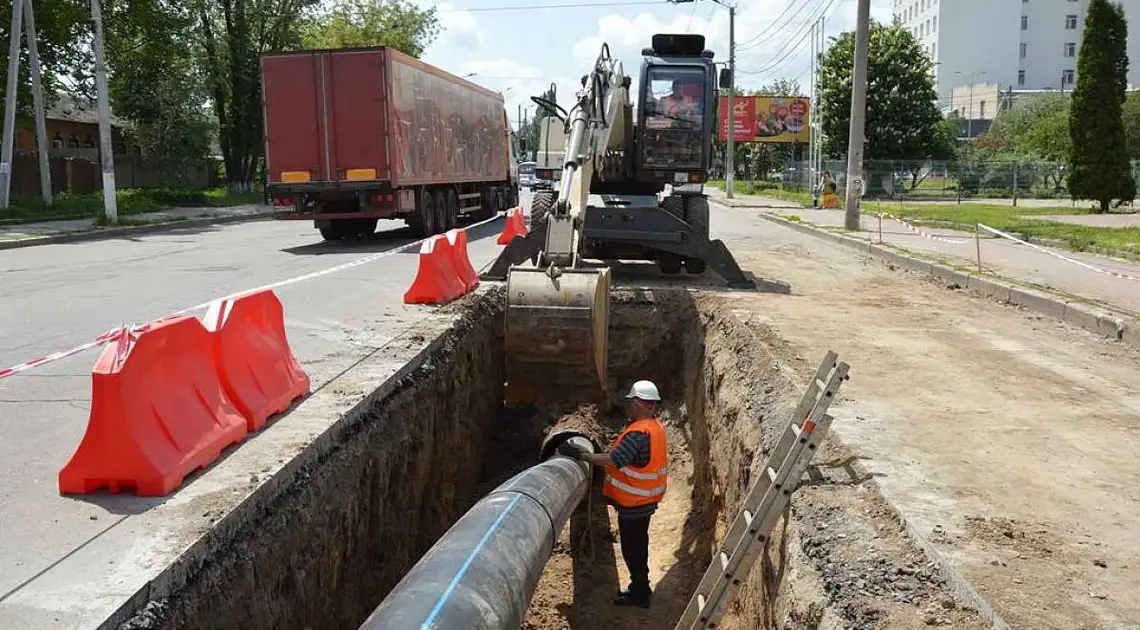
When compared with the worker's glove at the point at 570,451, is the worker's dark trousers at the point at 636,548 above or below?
below

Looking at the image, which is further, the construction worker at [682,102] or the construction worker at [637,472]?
the construction worker at [682,102]

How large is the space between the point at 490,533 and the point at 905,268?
12.5 m

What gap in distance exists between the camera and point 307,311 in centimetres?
951

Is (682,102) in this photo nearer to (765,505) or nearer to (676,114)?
(676,114)

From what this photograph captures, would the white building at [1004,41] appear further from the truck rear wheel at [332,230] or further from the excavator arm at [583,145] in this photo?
the excavator arm at [583,145]

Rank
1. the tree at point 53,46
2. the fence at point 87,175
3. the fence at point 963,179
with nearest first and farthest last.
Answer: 1. the tree at point 53,46
2. the fence at point 87,175
3. the fence at point 963,179

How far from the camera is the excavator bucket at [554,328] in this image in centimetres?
785

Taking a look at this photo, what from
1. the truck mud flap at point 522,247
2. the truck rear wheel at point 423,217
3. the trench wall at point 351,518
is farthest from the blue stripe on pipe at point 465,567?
the truck rear wheel at point 423,217

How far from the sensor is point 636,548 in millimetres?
6801

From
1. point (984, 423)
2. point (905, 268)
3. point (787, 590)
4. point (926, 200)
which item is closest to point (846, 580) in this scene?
point (787, 590)

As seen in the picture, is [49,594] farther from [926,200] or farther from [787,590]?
[926,200]

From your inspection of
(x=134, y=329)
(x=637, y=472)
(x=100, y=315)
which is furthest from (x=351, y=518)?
(x=100, y=315)

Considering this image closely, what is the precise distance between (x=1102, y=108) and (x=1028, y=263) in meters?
15.5

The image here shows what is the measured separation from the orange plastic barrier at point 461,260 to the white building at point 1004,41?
86.8m
